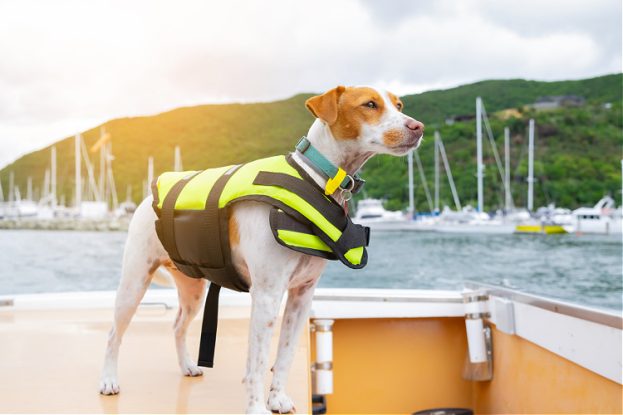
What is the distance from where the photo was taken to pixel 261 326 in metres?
1.32

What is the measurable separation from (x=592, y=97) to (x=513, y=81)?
3307 mm

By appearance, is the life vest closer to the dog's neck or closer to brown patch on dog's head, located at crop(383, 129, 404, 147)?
the dog's neck

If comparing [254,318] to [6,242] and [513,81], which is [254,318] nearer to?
[513,81]

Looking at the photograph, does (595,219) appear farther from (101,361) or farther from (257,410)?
(257,410)

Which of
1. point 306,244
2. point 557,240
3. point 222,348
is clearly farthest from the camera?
point 557,240

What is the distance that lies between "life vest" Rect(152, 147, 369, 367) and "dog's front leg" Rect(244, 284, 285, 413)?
0.39 ft

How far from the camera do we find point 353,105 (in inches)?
51.8

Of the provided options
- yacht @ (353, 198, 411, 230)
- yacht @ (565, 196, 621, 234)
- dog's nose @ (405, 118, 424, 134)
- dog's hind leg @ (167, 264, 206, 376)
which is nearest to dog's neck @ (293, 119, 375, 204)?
Answer: dog's nose @ (405, 118, 424, 134)

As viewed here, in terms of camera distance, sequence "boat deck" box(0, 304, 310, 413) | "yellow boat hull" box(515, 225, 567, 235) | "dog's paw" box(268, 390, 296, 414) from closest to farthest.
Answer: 1. "dog's paw" box(268, 390, 296, 414)
2. "boat deck" box(0, 304, 310, 413)
3. "yellow boat hull" box(515, 225, 567, 235)

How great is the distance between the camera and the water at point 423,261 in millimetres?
20547

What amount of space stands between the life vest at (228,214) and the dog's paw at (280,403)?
0.86ft

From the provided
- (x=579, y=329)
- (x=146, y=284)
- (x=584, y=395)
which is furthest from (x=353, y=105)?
(x=584, y=395)

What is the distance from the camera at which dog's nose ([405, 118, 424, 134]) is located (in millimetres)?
1281

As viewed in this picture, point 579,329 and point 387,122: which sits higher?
point 387,122
